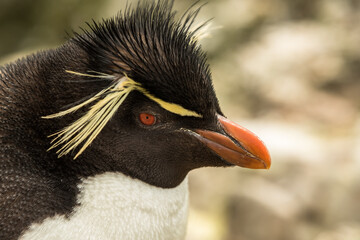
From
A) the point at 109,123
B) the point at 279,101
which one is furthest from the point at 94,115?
the point at 279,101

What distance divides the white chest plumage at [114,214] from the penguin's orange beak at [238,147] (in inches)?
9.8

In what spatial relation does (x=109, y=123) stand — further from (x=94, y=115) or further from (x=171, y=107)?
(x=171, y=107)

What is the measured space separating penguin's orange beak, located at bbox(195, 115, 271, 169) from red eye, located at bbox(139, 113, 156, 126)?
0.16 metres

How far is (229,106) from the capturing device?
608 cm

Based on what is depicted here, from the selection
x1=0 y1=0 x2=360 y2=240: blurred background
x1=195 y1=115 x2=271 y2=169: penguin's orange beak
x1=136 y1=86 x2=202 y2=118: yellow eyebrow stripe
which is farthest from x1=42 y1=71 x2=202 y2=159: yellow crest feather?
x1=0 y1=0 x2=360 y2=240: blurred background

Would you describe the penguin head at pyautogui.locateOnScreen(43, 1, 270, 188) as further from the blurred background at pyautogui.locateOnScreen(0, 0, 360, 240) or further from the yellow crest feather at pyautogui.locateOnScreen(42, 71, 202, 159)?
the blurred background at pyautogui.locateOnScreen(0, 0, 360, 240)

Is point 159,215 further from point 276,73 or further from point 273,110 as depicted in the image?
point 276,73

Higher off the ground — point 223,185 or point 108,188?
point 223,185

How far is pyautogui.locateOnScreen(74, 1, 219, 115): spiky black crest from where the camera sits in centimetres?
158

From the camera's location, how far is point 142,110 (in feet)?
5.29

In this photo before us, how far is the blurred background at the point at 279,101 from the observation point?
4152 millimetres

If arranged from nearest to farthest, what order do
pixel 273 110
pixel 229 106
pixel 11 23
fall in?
pixel 273 110 < pixel 229 106 < pixel 11 23

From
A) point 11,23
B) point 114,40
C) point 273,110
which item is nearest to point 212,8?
point 273,110

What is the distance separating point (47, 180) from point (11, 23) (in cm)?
628
